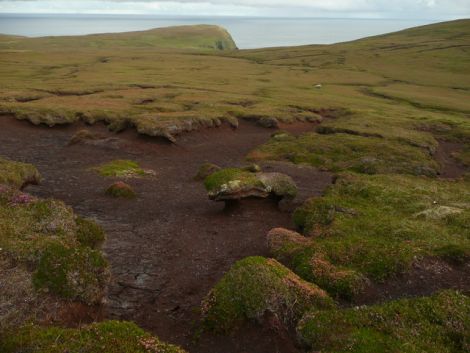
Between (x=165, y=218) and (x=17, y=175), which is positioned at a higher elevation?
(x=17, y=175)

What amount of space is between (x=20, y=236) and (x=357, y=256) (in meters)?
15.7

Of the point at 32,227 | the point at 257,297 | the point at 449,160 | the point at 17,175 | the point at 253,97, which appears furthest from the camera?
the point at 253,97

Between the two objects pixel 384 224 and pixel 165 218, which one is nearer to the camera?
pixel 384 224

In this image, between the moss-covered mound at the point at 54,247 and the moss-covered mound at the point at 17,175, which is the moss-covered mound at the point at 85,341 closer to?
the moss-covered mound at the point at 54,247

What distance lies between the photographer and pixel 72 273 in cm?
1758

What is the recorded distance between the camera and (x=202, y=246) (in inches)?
1088

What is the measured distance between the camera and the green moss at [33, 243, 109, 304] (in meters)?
17.2

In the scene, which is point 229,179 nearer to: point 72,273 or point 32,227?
point 32,227

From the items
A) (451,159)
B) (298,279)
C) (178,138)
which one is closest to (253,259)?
(298,279)

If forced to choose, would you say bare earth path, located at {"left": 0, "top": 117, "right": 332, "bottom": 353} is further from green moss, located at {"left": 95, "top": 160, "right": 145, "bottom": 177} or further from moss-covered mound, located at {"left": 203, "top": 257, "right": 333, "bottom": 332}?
green moss, located at {"left": 95, "top": 160, "right": 145, "bottom": 177}

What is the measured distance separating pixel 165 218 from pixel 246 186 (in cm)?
599

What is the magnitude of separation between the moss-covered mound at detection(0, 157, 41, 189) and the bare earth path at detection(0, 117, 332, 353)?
1.40 metres

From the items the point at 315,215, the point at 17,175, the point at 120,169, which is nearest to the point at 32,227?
the point at 17,175

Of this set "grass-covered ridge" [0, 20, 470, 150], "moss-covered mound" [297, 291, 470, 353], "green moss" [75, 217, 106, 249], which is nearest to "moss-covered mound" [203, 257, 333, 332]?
"moss-covered mound" [297, 291, 470, 353]
